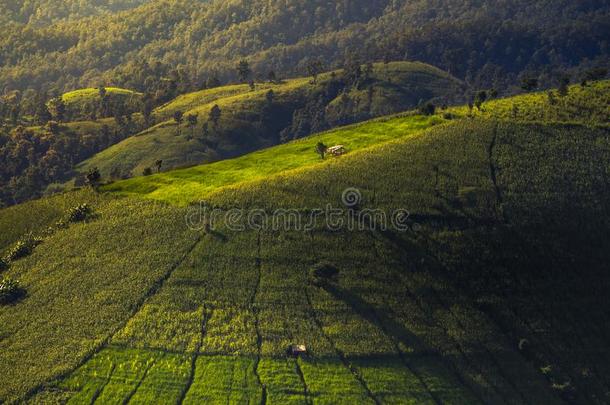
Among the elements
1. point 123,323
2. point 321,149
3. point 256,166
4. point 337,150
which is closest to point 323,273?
point 123,323

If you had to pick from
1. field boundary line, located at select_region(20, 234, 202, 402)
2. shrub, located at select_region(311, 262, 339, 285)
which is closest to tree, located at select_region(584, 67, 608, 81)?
shrub, located at select_region(311, 262, 339, 285)

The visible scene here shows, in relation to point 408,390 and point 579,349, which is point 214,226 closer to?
point 408,390

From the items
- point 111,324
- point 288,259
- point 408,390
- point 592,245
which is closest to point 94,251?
point 111,324

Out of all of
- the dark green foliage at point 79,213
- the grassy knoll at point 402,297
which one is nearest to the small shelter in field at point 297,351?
the grassy knoll at point 402,297

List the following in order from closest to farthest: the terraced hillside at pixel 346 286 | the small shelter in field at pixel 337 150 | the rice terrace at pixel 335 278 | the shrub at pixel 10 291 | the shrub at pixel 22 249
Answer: the terraced hillside at pixel 346 286
the rice terrace at pixel 335 278
the shrub at pixel 10 291
the shrub at pixel 22 249
the small shelter in field at pixel 337 150

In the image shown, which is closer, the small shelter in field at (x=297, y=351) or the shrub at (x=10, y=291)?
the small shelter in field at (x=297, y=351)

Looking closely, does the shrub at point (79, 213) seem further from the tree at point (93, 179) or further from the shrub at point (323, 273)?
the shrub at point (323, 273)

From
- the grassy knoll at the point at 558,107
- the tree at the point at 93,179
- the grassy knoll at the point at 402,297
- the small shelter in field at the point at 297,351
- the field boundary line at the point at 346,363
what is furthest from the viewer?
the grassy knoll at the point at 558,107

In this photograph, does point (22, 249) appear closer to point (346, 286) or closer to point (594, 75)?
point (346, 286)
